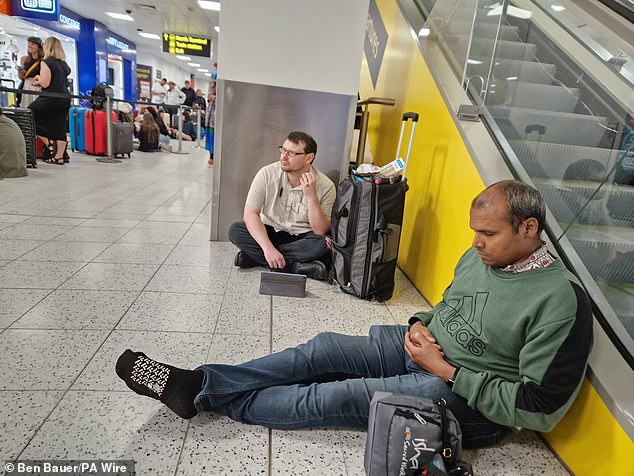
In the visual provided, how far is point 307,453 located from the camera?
130cm

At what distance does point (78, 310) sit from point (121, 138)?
6.59 meters

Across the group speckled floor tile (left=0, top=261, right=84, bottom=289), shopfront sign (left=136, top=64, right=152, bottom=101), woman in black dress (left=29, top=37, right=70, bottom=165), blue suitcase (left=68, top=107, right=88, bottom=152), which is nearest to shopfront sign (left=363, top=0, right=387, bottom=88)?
speckled floor tile (left=0, top=261, right=84, bottom=289)

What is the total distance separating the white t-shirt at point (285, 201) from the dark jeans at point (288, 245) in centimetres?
5

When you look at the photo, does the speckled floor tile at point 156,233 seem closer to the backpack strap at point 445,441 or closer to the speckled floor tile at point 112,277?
the speckled floor tile at point 112,277

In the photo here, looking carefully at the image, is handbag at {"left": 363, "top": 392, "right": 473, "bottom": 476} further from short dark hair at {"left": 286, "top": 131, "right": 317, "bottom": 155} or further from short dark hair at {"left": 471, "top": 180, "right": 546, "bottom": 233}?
short dark hair at {"left": 286, "top": 131, "right": 317, "bottom": 155}

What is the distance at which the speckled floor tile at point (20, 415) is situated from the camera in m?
1.21

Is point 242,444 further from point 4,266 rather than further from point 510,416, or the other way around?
point 4,266

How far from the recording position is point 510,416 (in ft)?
3.91

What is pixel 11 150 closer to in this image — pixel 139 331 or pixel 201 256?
pixel 201 256

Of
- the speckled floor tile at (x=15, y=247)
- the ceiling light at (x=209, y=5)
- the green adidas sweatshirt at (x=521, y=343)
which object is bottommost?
the speckled floor tile at (x=15, y=247)

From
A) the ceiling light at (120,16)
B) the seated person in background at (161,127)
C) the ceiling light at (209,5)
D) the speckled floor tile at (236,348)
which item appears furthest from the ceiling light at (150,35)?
the speckled floor tile at (236,348)

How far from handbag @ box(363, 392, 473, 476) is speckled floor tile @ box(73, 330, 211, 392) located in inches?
32.4

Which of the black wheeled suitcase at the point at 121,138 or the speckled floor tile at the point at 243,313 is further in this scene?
the black wheeled suitcase at the point at 121,138

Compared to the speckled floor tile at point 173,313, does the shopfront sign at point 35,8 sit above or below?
above
